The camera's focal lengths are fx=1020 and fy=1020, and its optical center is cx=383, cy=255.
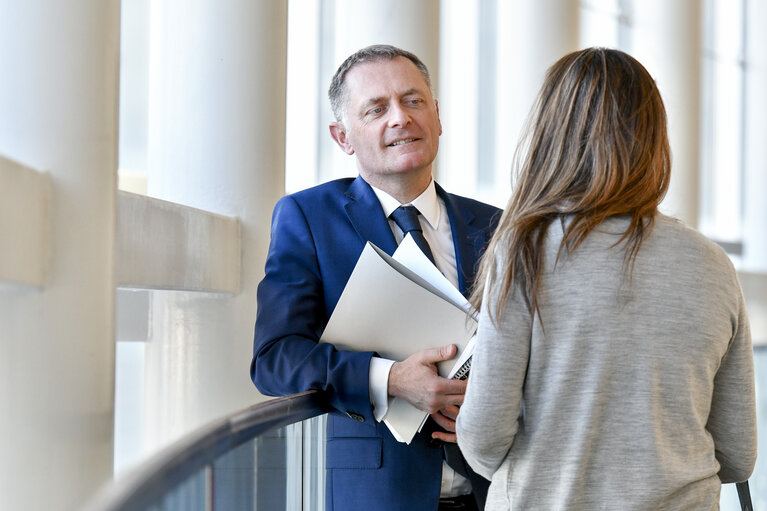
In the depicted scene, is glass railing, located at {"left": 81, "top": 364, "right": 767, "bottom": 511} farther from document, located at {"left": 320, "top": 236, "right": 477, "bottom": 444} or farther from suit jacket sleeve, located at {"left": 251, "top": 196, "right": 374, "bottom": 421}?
document, located at {"left": 320, "top": 236, "right": 477, "bottom": 444}

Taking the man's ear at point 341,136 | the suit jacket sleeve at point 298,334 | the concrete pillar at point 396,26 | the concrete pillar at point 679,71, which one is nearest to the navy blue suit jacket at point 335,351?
the suit jacket sleeve at point 298,334

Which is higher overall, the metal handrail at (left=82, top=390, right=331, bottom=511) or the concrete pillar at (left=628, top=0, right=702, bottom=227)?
the concrete pillar at (left=628, top=0, right=702, bottom=227)

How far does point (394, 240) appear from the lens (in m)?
2.63

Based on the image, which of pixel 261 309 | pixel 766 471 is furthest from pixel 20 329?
pixel 766 471

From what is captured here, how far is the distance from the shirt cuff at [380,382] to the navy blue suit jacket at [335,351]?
0.6 inches

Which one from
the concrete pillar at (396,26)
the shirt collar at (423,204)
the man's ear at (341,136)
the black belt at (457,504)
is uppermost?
the concrete pillar at (396,26)

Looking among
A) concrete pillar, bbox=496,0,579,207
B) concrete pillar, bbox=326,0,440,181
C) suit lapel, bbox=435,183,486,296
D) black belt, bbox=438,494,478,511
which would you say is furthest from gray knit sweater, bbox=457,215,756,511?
concrete pillar, bbox=496,0,579,207

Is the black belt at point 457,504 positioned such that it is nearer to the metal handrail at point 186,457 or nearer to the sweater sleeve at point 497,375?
the metal handrail at point 186,457

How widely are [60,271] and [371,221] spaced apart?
2.91 ft

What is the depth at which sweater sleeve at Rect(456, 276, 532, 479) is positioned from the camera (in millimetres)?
1704

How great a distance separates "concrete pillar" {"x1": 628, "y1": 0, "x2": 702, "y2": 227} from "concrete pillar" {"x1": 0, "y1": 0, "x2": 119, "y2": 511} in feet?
22.7

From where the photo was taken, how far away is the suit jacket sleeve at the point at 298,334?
2.27 metres

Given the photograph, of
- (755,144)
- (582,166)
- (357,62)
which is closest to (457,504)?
(582,166)

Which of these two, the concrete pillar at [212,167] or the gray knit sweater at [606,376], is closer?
the gray knit sweater at [606,376]
